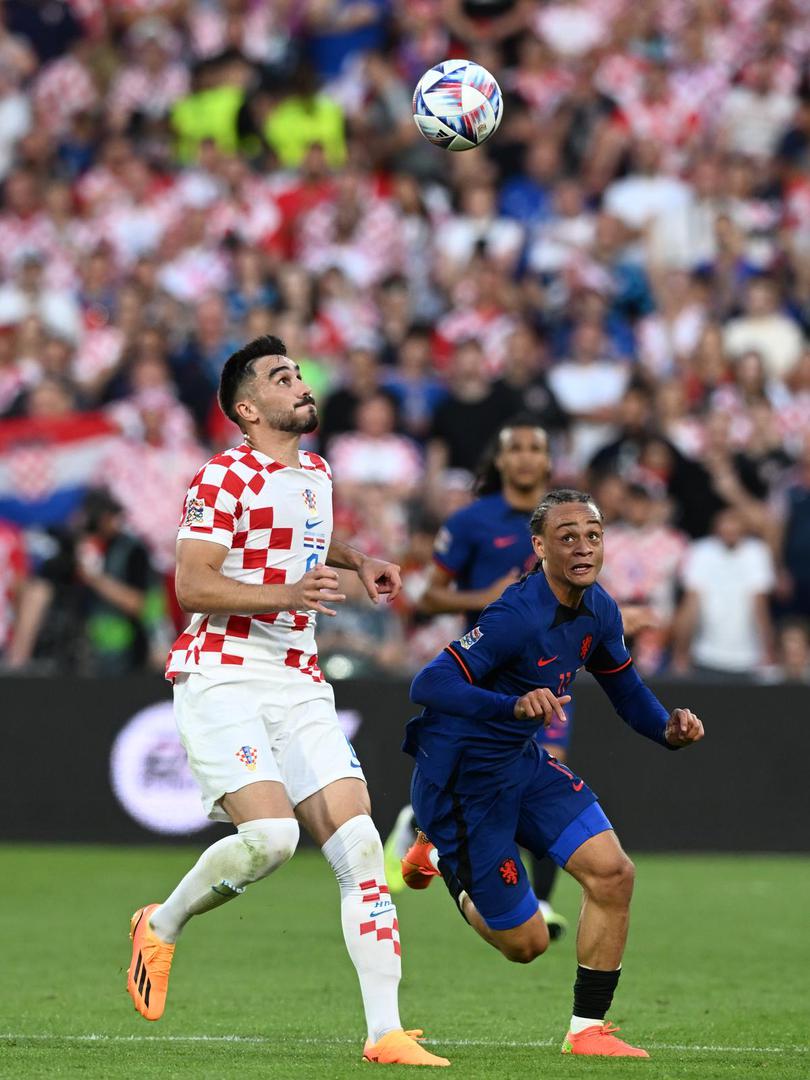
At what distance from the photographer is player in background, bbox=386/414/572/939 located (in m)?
10.2

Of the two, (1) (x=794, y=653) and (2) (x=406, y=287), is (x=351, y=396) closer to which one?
(2) (x=406, y=287)

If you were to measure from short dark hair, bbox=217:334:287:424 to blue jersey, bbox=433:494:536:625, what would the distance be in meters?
2.99

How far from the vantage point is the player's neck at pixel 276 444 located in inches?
291

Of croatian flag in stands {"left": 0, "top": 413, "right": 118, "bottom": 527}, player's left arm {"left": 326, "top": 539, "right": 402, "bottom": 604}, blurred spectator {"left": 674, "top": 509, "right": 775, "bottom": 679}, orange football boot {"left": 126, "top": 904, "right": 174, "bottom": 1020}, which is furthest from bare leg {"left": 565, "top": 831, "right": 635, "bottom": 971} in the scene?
croatian flag in stands {"left": 0, "top": 413, "right": 118, "bottom": 527}

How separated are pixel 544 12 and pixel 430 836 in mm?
15197

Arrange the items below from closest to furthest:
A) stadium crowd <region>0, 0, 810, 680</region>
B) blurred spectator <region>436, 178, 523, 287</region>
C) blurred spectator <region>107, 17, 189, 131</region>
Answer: stadium crowd <region>0, 0, 810, 680</region> < blurred spectator <region>436, 178, 523, 287</region> < blurred spectator <region>107, 17, 189, 131</region>

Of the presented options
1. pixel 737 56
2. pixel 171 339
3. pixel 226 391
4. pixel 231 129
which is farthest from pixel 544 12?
pixel 226 391

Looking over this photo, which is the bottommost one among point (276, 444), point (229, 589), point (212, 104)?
point (229, 589)

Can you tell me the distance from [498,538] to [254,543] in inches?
129

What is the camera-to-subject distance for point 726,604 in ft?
50.5

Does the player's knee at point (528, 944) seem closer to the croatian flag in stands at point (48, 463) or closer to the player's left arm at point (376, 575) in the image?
the player's left arm at point (376, 575)

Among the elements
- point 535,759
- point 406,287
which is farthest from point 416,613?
point 535,759

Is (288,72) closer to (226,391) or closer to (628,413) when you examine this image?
(628,413)

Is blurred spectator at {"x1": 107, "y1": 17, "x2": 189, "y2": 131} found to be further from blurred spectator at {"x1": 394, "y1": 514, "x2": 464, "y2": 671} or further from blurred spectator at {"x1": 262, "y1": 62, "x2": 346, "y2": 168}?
blurred spectator at {"x1": 394, "y1": 514, "x2": 464, "y2": 671}
